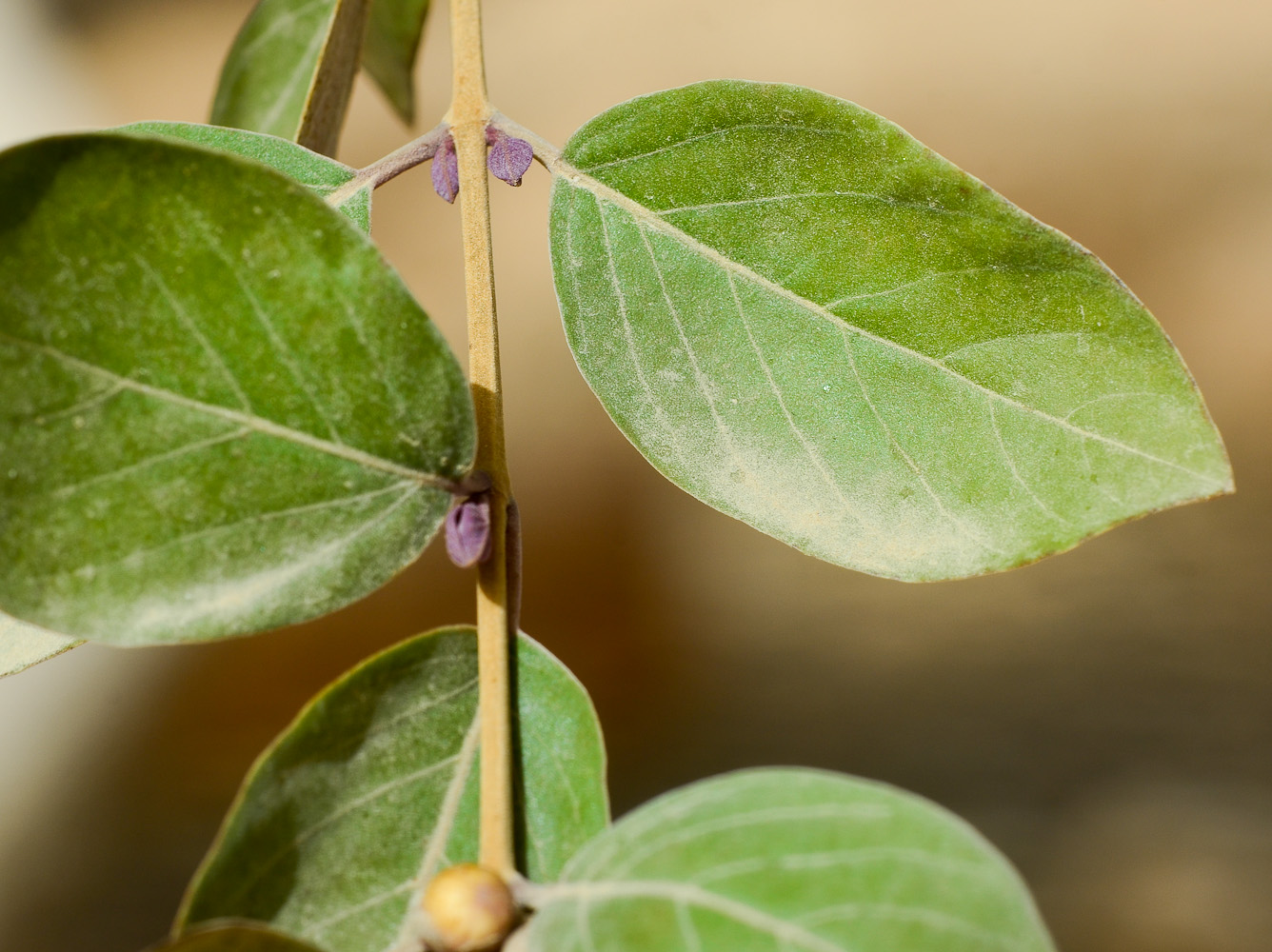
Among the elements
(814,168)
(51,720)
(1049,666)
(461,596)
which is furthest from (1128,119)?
(51,720)

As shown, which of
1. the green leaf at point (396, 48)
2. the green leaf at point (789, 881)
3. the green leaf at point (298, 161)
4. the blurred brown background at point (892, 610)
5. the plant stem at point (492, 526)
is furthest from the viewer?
the blurred brown background at point (892, 610)

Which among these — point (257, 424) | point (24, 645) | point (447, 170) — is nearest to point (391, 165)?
point (447, 170)

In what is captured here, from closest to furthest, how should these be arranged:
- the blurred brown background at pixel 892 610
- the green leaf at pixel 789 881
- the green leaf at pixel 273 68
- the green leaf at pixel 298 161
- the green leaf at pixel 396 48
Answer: the green leaf at pixel 789 881, the green leaf at pixel 298 161, the green leaf at pixel 273 68, the green leaf at pixel 396 48, the blurred brown background at pixel 892 610

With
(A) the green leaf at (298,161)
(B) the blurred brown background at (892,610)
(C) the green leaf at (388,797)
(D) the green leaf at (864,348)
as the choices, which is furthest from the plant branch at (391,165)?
(B) the blurred brown background at (892,610)

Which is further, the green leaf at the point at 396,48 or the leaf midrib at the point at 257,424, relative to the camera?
the green leaf at the point at 396,48

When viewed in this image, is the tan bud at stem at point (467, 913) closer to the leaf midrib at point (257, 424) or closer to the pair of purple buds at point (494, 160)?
the leaf midrib at point (257, 424)
